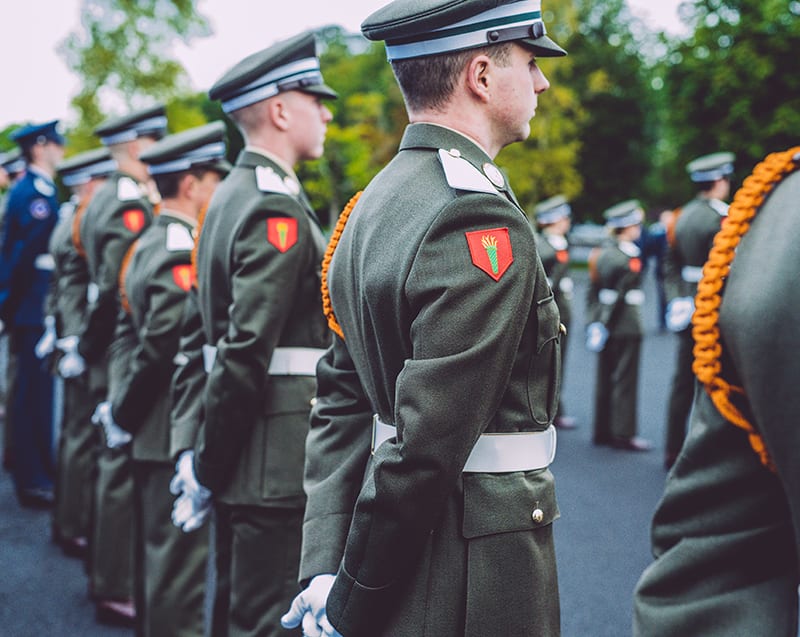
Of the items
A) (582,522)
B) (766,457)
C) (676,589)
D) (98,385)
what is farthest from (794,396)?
(582,522)

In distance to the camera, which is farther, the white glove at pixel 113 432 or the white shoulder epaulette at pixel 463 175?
the white glove at pixel 113 432

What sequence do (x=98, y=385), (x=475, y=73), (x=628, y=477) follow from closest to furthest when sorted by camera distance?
(x=475, y=73) → (x=98, y=385) → (x=628, y=477)

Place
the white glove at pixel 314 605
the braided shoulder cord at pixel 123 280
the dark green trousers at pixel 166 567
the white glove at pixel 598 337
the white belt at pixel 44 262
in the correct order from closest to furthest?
1. the white glove at pixel 314 605
2. the dark green trousers at pixel 166 567
3. the braided shoulder cord at pixel 123 280
4. the white belt at pixel 44 262
5. the white glove at pixel 598 337

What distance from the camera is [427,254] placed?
1.54 meters

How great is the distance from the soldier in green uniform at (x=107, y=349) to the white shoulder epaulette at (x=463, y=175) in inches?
109

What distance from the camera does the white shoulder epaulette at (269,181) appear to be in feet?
8.63

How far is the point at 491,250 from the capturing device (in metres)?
1.53

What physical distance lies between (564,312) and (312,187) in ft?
9.54

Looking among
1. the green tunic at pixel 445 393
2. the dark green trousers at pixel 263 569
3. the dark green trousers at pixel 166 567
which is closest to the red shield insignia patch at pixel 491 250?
the green tunic at pixel 445 393

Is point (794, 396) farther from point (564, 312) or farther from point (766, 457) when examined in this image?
point (564, 312)

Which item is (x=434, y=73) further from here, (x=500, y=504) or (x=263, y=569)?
(x=263, y=569)

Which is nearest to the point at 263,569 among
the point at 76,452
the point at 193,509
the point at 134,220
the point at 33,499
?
the point at 193,509

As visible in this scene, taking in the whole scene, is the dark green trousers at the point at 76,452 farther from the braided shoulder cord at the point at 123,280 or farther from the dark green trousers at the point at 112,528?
the braided shoulder cord at the point at 123,280

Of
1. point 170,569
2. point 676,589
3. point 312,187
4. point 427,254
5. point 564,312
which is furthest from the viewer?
point 312,187
